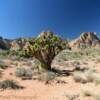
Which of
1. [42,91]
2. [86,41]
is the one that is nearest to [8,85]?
[42,91]

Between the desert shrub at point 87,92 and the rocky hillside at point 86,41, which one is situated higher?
the rocky hillside at point 86,41

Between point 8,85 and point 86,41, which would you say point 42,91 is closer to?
point 8,85

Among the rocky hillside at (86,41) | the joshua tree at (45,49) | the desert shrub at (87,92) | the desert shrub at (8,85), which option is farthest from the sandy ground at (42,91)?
the rocky hillside at (86,41)

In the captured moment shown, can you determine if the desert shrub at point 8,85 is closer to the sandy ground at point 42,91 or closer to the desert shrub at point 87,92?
the sandy ground at point 42,91

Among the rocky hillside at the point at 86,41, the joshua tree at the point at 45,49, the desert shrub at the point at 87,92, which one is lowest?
the desert shrub at the point at 87,92

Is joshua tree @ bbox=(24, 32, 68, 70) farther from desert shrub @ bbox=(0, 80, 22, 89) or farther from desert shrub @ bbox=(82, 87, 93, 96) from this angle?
desert shrub @ bbox=(82, 87, 93, 96)

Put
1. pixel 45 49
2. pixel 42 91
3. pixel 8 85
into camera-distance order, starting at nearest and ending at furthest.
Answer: pixel 42 91 → pixel 8 85 → pixel 45 49

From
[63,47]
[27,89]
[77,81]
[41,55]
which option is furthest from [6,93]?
[63,47]

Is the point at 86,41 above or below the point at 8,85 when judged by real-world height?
above

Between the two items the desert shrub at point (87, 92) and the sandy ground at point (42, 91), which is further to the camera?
the sandy ground at point (42, 91)

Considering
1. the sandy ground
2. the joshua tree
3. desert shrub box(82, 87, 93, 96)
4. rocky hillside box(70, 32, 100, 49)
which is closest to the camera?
desert shrub box(82, 87, 93, 96)

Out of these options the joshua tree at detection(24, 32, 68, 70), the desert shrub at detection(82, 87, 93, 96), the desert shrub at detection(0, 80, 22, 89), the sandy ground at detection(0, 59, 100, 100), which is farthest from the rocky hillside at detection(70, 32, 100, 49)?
the desert shrub at detection(82, 87, 93, 96)

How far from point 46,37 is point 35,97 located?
10.7 m

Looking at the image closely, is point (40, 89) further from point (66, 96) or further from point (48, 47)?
point (48, 47)
